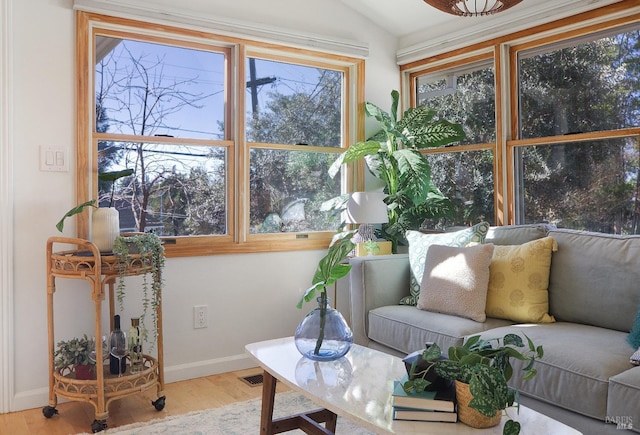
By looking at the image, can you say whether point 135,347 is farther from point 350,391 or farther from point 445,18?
point 445,18

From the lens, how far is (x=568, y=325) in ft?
8.20

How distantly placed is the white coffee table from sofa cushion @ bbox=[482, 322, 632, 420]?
0.49 metres

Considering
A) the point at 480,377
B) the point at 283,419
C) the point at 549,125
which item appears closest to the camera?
the point at 480,377

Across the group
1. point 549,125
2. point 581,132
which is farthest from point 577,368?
point 549,125

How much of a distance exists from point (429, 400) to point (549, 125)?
7.61 feet

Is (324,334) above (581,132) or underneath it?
underneath

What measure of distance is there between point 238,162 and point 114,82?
34.2 inches

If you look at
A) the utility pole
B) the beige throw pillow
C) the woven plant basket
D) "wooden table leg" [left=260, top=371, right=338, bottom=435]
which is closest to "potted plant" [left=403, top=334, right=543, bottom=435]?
the woven plant basket

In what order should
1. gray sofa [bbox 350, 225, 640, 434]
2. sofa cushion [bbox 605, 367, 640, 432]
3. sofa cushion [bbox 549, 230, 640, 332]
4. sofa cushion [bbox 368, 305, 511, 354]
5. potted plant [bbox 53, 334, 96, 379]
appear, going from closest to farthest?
1. sofa cushion [bbox 605, 367, 640, 432]
2. gray sofa [bbox 350, 225, 640, 434]
3. sofa cushion [bbox 549, 230, 640, 332]
4. sofa cushion [bbox 368, 305, 511, 354]
5. potted plant [bbox 53, 334, 96, 379]

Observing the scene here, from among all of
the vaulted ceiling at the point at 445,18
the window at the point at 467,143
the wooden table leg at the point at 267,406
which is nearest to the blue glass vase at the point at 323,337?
the wooden table leg at the point at 267,406

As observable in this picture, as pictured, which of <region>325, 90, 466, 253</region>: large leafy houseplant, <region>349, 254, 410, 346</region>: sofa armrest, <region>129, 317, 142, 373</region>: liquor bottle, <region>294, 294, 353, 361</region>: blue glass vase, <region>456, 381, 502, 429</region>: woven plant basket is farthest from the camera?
<region>325, 90, 466, 253</region>: large leafy houseplant

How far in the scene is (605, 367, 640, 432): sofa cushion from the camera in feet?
5.82

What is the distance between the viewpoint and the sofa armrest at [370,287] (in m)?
3.05

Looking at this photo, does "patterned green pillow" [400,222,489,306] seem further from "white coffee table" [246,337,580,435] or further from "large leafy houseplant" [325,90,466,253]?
"white coffee table" [246,337,580,435]
